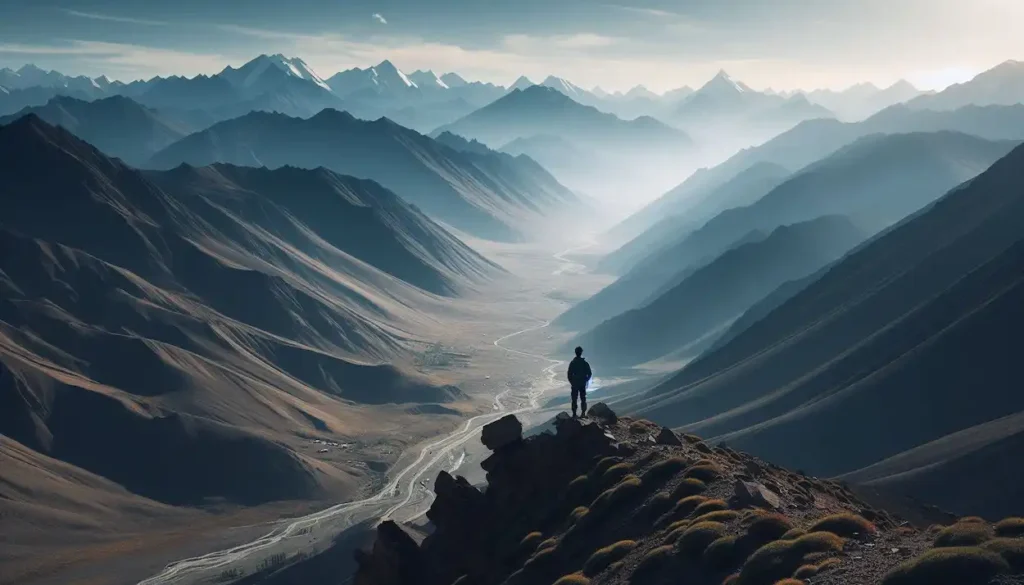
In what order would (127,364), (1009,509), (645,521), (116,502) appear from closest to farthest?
(645,521)
(1009,509)
(116,502)
(127,364)

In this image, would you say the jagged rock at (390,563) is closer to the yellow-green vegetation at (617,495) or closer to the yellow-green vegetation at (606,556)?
the yellow-green vegetation at (617,495)

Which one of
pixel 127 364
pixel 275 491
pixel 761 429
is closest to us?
pixel 761 429

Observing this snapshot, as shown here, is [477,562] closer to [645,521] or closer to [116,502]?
[645,521]

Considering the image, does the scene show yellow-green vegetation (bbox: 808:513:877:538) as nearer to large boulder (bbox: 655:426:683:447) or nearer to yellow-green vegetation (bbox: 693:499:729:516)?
yellow-green vegetation (bbox: 693:499:729:516)

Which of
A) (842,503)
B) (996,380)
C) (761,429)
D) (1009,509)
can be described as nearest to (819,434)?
(761,429)

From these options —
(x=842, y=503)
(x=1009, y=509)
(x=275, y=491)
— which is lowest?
(x=1009, y=509)

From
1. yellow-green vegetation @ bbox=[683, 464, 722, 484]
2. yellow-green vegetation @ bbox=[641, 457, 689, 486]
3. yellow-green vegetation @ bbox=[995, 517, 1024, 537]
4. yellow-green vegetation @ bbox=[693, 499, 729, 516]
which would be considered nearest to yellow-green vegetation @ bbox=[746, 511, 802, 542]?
yellow-green vegetation @ bbox=[693, 499, 729, 516]

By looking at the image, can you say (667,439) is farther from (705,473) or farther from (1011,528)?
(1011,528)
